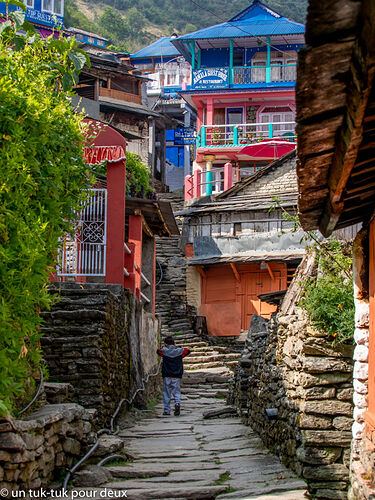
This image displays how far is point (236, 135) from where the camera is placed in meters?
33.6

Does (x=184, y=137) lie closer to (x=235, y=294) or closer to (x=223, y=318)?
(x=235, y=294)

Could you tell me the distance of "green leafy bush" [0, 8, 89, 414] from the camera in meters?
6.04

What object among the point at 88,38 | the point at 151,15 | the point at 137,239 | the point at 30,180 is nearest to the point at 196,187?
the point at 137,239

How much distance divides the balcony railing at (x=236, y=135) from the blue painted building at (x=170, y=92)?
10778mm

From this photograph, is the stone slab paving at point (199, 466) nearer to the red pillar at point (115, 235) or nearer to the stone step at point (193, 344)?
the red pillar at point (115, 235)

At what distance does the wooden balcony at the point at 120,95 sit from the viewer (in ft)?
130

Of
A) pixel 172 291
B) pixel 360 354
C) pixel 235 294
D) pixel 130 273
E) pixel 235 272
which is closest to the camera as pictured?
pixel 360 354

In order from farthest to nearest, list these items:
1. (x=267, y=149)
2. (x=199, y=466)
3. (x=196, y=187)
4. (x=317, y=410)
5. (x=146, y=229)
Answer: (x=196, y=187)
(x=267, y=149)
(x=146, y=229)
(x=199, y=466)
(x=317, y=410)

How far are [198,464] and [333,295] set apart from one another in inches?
112

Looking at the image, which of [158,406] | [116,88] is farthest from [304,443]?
[116,88]

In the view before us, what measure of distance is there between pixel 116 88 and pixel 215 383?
2568 centimetres

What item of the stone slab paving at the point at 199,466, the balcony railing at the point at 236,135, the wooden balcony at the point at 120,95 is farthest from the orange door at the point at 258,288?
the wooden balcony at the point at 120,95

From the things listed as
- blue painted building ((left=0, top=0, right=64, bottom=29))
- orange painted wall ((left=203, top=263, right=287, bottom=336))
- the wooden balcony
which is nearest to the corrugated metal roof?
the wooden balcony

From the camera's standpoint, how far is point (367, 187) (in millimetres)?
5207
